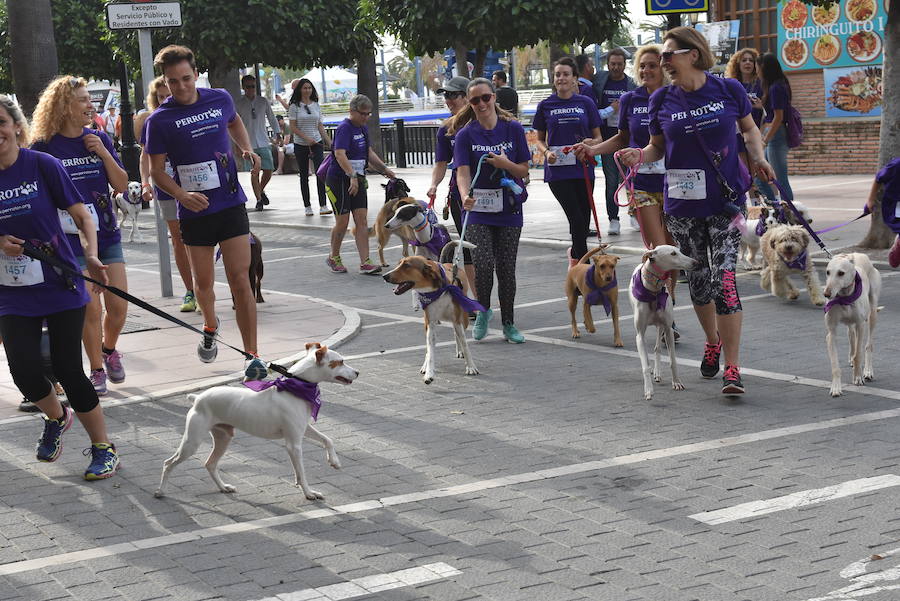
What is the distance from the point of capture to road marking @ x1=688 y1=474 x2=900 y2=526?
5.43m

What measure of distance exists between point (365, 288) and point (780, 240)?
4.53 m

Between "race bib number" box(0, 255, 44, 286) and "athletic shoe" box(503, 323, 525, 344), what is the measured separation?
4.49 metres

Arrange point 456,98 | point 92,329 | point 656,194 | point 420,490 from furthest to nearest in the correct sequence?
point 456,98
point 656,194
point 92,329
point 420,490

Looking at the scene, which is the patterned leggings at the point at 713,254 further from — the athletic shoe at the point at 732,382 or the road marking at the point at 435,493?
the road marking at the point at 435,493

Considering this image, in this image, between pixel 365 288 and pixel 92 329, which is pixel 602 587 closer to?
pixel 92 329

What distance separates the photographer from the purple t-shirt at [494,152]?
9.64m

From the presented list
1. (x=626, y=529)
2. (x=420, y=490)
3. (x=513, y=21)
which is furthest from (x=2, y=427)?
(x=513, y=21)

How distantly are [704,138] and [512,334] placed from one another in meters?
2.79

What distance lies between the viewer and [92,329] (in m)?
8.14

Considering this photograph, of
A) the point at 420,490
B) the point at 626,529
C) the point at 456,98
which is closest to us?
the point at 626,529

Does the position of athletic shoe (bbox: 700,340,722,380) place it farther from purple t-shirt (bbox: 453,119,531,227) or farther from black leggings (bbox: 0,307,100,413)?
black leggings (bbox: 0,307,100,413)

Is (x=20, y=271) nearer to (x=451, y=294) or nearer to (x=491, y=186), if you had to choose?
(x=451, y=294)

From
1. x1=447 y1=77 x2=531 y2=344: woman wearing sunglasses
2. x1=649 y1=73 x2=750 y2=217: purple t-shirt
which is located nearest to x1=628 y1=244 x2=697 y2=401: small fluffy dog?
x1=649 y1=73 x2=750 y2=217: purple t-shirt

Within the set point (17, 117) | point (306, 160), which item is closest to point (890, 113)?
point (17, 117)
